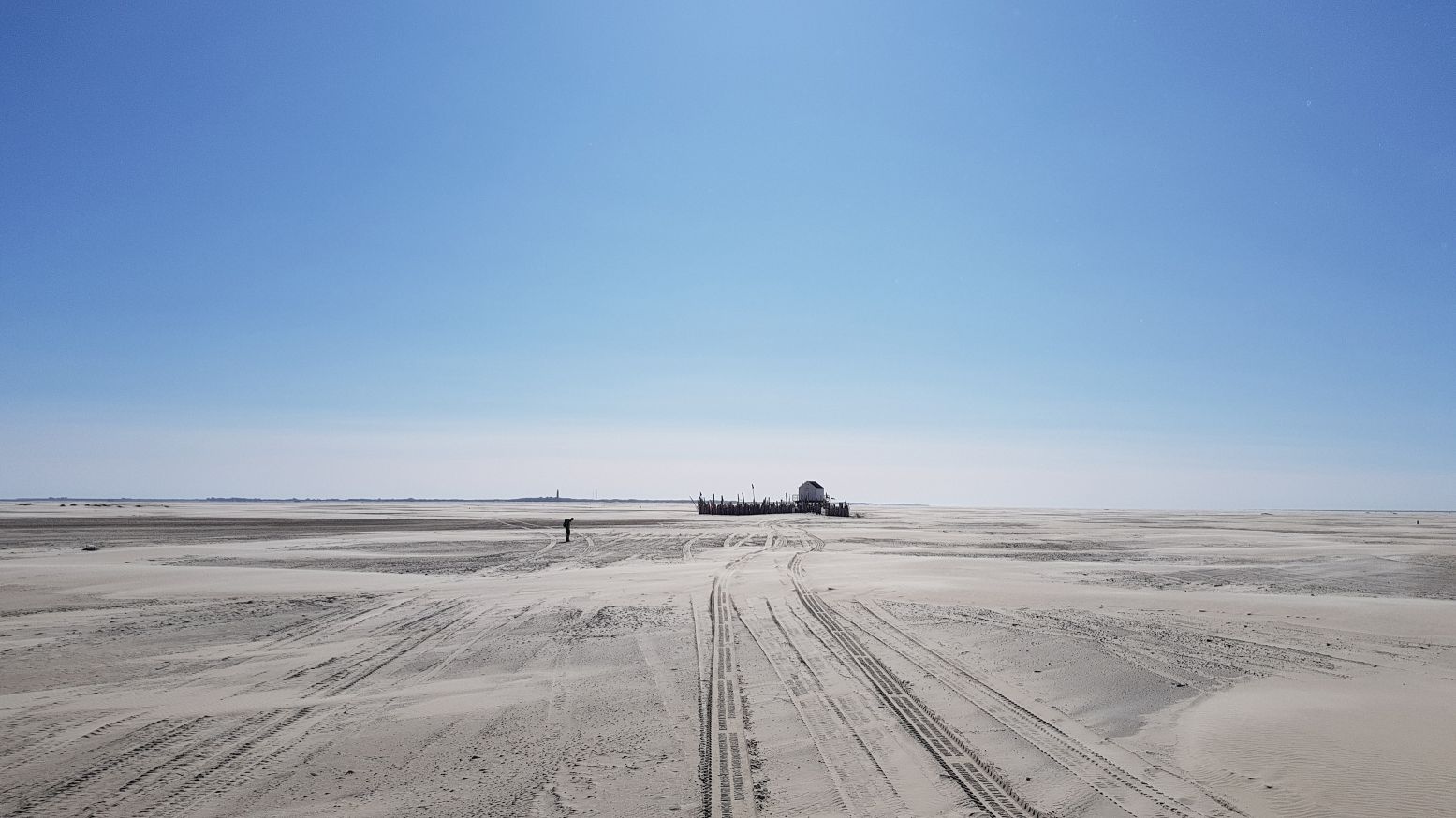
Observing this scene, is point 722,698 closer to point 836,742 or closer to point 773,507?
point 836,742

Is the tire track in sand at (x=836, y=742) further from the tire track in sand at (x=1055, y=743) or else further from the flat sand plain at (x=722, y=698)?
the tire track in sand at (x=1055, y=743)

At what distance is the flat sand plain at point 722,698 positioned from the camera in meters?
5.07

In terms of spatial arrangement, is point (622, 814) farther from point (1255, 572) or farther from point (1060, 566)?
point (1255, 572)

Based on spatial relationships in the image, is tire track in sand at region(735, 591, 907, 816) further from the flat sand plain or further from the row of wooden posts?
the row of wooden posts

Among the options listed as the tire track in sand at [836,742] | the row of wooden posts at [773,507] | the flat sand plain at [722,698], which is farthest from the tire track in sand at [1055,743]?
the row of wooden posts at [773,507]

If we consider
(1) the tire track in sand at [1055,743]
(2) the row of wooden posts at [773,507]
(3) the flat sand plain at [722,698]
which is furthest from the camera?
(2) the row of wooden posts at [773,507]

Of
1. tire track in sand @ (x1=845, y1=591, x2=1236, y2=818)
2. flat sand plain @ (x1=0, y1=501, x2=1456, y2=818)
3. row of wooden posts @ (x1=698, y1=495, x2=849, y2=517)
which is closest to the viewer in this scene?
tire track in sand @ (x1=845, y1=591, x2=1236, y2=818)

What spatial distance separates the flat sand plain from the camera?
5.07 metres

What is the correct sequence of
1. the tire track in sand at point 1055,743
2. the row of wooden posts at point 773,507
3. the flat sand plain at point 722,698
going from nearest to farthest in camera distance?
the tire track in sand at point 1055,743 → the flat sand plain at point 722,698 → the row of wooden posts at point 773,507

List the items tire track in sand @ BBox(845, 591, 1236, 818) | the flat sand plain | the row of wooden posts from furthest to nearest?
the row of wooden posts, the flat sand plain, tire track in sand @ BBox(845, 591, 1236, 818)

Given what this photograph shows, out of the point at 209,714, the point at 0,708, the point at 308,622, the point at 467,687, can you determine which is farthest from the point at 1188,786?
the point at 308,622

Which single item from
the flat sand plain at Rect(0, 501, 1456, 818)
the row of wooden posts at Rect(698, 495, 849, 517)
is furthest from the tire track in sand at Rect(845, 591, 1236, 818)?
the row of wooden posts at Rect(698, 495, 849, 517)

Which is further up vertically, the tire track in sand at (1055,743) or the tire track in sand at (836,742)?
the tire track in sand at (836,742)

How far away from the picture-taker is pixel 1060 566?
69.1 ft
